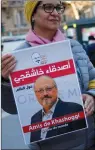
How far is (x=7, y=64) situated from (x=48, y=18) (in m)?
0.28

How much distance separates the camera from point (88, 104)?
1.38 metres

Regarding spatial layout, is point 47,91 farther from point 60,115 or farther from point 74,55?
point 74,55

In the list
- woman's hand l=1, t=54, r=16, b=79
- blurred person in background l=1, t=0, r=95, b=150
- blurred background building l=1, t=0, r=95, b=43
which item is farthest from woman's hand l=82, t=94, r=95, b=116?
blurred background building l=1, t=0, r=95, b=43

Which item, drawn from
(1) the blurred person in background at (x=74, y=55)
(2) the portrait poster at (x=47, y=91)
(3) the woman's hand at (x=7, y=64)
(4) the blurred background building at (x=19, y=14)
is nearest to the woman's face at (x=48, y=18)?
(1) the blurred person in background at (x=74, y=55)

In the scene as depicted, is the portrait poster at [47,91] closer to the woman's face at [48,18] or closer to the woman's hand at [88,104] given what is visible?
the woman's hand at [88,104]

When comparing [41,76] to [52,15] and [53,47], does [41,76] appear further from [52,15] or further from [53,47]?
[52,15]

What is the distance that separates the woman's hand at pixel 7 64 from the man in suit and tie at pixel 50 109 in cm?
11

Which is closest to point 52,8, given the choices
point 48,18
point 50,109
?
point 48,18

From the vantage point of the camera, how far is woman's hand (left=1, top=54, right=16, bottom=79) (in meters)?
1.30

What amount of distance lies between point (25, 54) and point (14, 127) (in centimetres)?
328

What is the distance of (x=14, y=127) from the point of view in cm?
450

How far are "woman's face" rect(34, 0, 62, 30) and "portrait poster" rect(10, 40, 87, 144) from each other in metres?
0.12

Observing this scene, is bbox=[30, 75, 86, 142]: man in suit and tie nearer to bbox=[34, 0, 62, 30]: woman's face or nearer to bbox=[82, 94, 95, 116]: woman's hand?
bbox=[82, 94, 95, 116]: woman's hand

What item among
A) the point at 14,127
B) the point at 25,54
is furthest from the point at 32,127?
the point at 14,127
